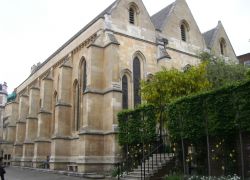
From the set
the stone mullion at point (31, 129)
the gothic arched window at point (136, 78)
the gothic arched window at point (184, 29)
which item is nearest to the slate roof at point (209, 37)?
the gothic arched window at point (184, 29)

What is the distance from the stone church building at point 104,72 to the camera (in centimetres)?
2261

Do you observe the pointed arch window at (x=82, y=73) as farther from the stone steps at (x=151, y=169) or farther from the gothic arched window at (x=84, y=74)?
the stone steps at (x=151, y=169)

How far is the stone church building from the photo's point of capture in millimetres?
22609

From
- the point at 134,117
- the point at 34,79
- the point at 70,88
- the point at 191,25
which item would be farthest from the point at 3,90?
the point at 134,117

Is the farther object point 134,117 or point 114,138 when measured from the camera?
point 114,138

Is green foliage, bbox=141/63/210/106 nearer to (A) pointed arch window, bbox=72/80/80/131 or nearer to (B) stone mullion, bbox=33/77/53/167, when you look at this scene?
(A) pointed arch window, bbox=72/80/80/131

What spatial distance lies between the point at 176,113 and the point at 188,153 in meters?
2.23

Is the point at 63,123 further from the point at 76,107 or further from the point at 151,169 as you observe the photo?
the point at 151,169

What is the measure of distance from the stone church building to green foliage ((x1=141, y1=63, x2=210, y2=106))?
3144 mm

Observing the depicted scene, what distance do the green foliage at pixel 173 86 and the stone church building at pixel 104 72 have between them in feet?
10.3

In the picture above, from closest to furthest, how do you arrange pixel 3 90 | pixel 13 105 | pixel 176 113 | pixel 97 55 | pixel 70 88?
pixel 176 113 < pixel 97 55 < pixel 70 88 < pixel 13 105 < pixel 3 90

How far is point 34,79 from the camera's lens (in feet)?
131

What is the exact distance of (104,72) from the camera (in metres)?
24.2

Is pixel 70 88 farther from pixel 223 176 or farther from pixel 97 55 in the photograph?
pixel 223 176
